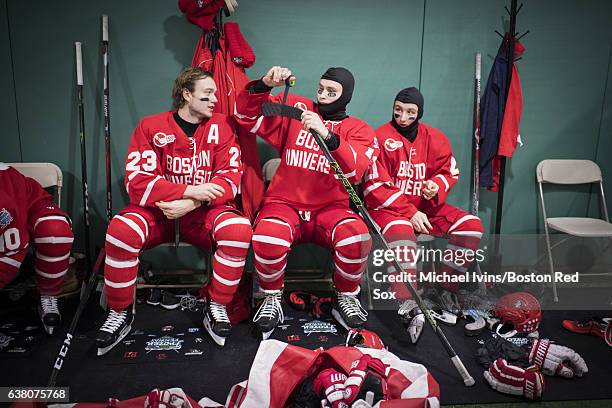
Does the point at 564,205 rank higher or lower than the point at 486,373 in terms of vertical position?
higher

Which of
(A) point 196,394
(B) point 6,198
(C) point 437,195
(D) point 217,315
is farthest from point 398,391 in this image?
(B) point 6,198

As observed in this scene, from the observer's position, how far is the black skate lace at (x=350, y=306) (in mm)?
2238

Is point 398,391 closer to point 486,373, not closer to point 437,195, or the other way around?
point 486,373

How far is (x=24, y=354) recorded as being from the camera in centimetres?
200

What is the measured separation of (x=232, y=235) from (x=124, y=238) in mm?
453

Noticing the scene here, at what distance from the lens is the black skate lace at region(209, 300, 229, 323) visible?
2143mm

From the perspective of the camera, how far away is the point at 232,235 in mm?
2105

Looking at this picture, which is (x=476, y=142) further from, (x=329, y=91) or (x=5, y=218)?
(x=5, y=218)

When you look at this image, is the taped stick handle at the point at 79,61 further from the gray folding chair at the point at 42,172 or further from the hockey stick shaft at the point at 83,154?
the gray folding chair at the point at 42,172

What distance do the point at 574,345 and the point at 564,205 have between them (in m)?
1.29

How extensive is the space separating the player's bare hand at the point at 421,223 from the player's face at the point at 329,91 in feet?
2.37

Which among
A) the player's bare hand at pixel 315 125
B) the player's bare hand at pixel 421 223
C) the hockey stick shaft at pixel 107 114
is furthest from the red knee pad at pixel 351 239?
the hockey stick shaft at pixel 107 114

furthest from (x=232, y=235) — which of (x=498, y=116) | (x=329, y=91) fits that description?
(x=498, y=116)

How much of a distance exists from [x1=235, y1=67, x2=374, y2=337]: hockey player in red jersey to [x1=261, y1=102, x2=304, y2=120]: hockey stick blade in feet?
0.28
